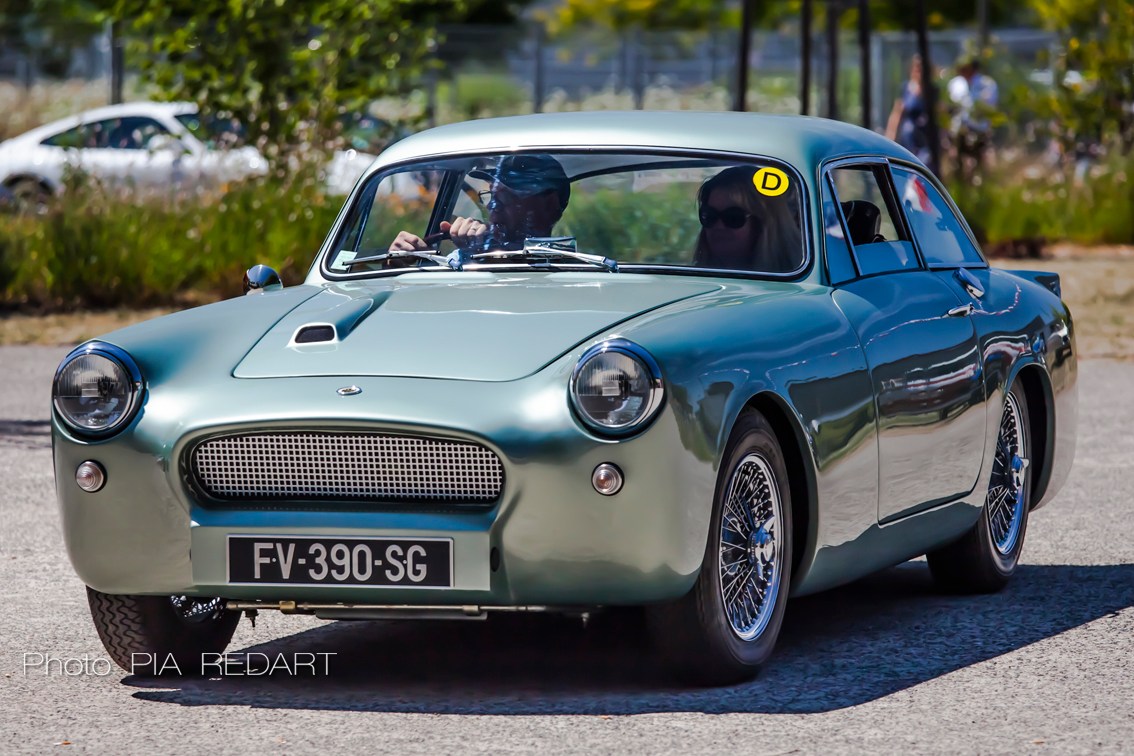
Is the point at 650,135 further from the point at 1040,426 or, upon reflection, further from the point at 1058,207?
the point at 1058,207

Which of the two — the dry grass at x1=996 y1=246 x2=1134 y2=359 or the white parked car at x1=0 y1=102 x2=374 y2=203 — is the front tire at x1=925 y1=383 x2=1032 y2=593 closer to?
the dry grass at x1=996 y1=246 x2=1134 y2=359

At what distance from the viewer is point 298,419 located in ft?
16.6

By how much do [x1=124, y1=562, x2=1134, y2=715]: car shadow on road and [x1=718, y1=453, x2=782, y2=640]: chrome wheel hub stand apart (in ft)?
0.60

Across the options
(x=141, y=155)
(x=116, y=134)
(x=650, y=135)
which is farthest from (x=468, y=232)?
(x=116, y=134)

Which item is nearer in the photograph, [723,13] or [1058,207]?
[1058,207]

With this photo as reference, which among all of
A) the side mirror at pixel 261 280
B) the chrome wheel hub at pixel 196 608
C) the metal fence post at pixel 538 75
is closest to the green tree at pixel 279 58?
the side mirror at pixel 261 280

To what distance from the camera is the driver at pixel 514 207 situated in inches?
249

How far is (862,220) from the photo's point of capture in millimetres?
6738

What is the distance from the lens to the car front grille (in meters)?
5.02

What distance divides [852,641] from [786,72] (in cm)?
3176

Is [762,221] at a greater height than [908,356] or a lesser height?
greater

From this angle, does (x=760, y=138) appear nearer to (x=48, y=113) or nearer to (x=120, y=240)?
(x=120, y=240)

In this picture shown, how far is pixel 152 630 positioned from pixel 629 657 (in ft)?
4.19

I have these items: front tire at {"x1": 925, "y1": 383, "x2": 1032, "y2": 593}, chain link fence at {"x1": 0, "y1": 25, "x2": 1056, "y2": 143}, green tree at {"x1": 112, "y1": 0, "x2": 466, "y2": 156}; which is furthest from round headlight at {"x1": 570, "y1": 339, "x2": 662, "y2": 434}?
chain link fence at {"x1": 0, "y1": 25, "x2": 1056, "y2": 143}
